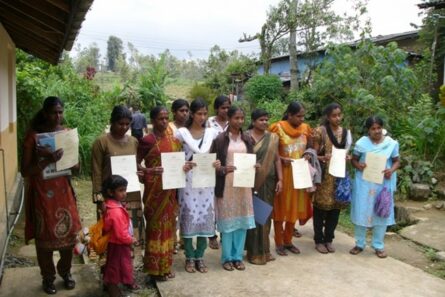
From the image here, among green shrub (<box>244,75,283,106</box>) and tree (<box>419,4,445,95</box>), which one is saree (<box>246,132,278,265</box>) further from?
green shrub (<box>244,75,283,106</box>)

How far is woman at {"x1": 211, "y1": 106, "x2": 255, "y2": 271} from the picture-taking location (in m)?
4.41

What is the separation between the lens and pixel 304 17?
1716cm

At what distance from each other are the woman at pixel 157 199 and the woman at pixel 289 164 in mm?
1298

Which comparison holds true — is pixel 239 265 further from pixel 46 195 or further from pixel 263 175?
pixel 46 195

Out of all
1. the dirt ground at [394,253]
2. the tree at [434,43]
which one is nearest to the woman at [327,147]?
the dirt ground at [394,253]

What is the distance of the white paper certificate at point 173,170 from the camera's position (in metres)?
4.04

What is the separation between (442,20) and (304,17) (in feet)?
15.3

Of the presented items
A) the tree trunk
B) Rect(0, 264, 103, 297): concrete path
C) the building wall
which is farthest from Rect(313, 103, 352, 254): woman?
the tree trunk

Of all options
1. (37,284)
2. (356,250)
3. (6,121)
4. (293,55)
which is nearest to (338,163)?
(356,250)

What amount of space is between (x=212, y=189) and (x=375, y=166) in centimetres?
181

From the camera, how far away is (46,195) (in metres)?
3.77

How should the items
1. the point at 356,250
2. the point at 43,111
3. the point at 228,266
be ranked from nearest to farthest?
the point at 43,111 → the point at 228,266 → the point at 356,250

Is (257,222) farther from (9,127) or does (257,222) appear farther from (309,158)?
(9,127)

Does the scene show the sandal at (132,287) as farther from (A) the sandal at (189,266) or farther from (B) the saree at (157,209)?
(A) the sandal at (189,266)
